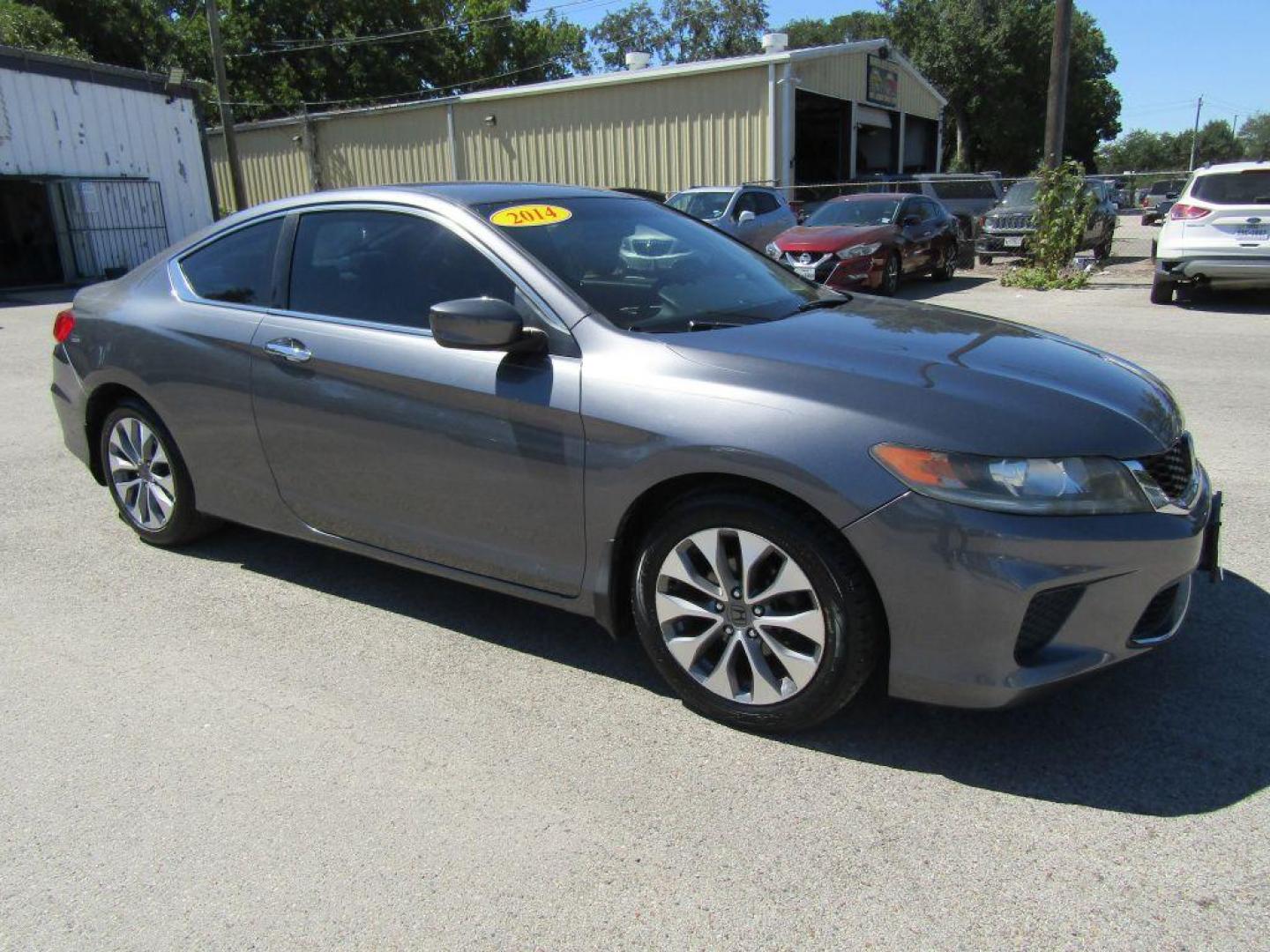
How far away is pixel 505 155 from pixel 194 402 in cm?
2457

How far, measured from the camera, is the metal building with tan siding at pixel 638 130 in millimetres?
22797

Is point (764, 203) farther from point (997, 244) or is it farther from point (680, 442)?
point (680, 442)

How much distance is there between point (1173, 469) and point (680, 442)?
4.75 feet

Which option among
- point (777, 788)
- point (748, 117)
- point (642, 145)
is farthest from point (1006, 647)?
point (642, 145)

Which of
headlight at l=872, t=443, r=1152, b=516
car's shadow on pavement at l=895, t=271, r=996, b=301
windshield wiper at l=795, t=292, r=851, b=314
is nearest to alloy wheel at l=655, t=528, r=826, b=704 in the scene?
headlight at l=872, t=443, r=1152, b=516

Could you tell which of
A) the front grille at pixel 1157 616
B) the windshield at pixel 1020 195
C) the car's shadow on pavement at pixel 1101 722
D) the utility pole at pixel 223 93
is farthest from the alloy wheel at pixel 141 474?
the utility pole at pixel 223 93

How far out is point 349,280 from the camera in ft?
12.4

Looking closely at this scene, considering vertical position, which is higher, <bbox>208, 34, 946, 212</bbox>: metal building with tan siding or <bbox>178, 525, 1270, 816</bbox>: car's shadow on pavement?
<bbox>208, 34, 946, 212</bbox>: metal building with tan siding

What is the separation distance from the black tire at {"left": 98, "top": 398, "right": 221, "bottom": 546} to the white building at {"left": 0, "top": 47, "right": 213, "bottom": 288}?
1950cm

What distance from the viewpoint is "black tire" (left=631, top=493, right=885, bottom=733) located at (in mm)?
2725

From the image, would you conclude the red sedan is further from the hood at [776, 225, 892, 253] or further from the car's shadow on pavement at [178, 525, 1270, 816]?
the car's shadow on pavement at [178, 525, 1270, 816]

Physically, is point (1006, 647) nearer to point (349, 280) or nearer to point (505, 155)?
point (349, 280)

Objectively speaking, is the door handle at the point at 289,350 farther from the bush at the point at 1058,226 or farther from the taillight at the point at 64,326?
the bush at the point at 1058,226

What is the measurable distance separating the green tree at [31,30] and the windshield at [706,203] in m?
27.0
